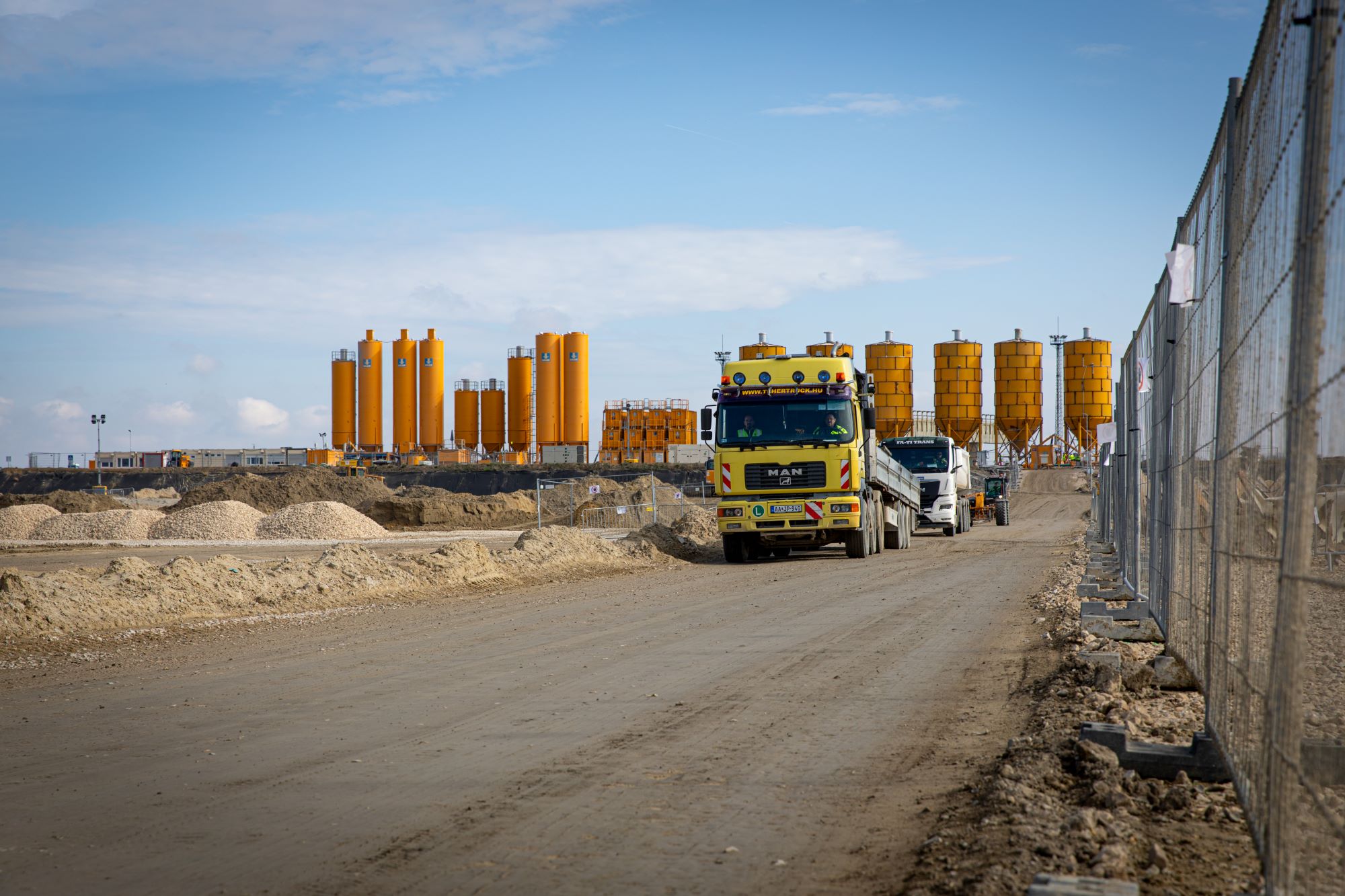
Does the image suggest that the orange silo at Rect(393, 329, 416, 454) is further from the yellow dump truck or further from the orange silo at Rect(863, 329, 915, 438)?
the yellow dump truck

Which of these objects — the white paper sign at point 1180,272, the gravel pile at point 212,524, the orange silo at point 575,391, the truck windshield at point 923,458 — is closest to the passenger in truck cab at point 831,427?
the truck windshield at point 923,458

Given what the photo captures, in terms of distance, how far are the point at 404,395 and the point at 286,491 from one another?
26.4m

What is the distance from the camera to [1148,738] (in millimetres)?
6133

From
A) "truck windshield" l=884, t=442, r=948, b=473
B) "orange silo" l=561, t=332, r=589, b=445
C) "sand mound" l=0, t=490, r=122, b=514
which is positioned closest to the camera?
"truck windshield" l=884, t=442, r=948, b=473

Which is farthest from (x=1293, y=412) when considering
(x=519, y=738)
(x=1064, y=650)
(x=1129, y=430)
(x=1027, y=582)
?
(x=1027, y=582)

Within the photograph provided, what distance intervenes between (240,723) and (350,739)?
1003 millimetres

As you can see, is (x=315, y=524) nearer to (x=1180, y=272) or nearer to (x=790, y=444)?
(x=790, y=444)

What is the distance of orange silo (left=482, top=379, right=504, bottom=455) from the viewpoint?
79.8 m

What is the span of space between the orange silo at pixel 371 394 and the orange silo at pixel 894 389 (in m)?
35.3

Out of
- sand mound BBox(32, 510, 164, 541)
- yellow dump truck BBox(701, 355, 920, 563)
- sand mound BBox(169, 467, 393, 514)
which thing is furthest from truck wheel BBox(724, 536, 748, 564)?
sand mound BBox(169, 467, 393, 514)

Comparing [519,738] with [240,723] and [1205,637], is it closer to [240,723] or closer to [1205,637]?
[240,723]

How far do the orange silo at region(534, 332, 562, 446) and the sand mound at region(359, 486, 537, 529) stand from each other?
87.4 feet

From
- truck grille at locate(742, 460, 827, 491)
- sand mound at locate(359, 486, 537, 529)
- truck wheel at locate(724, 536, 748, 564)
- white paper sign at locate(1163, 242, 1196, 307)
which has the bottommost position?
sand mound at locate(359, 486, 537, 529)

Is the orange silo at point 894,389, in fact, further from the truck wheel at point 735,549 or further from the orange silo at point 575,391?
the truck wheel at point 735,549
